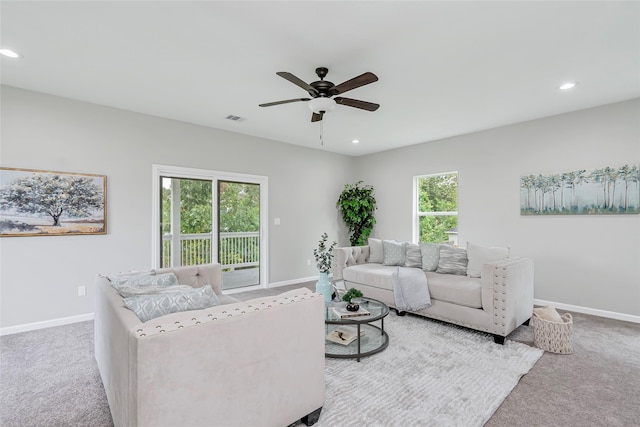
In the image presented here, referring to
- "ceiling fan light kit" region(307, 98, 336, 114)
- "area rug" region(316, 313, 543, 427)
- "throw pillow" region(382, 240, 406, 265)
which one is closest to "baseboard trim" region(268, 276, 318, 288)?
"throw pillow" region(382, 240, 406, 265)

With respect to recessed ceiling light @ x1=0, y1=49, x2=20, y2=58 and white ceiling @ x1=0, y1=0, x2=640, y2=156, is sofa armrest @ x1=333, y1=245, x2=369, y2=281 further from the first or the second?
recessed ceiling light @ x1=0, y1=49, x2=20, y2=58

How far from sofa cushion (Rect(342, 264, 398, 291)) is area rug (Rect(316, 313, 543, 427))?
32.5 inches

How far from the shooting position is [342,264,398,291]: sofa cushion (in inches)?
155

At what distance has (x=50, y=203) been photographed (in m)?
3.46

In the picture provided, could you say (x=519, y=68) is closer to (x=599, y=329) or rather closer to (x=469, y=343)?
(x=469, y=343)

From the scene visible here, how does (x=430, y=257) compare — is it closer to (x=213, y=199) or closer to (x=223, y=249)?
(x=223, y=249)

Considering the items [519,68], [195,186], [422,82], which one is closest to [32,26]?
[195,186]

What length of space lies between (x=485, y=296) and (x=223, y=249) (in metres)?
3.72

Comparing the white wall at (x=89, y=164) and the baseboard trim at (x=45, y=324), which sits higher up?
the white wall at (x=89, y=164)

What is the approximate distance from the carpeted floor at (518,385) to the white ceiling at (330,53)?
2.61m

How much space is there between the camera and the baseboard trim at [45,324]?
3.25 m

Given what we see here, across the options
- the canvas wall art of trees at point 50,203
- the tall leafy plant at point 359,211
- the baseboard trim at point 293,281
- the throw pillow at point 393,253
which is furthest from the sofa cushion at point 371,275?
the canvas wall art of trees at point 50,203

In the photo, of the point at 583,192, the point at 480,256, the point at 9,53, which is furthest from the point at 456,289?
the point at 9,53

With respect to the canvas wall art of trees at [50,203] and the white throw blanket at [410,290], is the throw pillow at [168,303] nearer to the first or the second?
the white throw blanket at [410,290]
